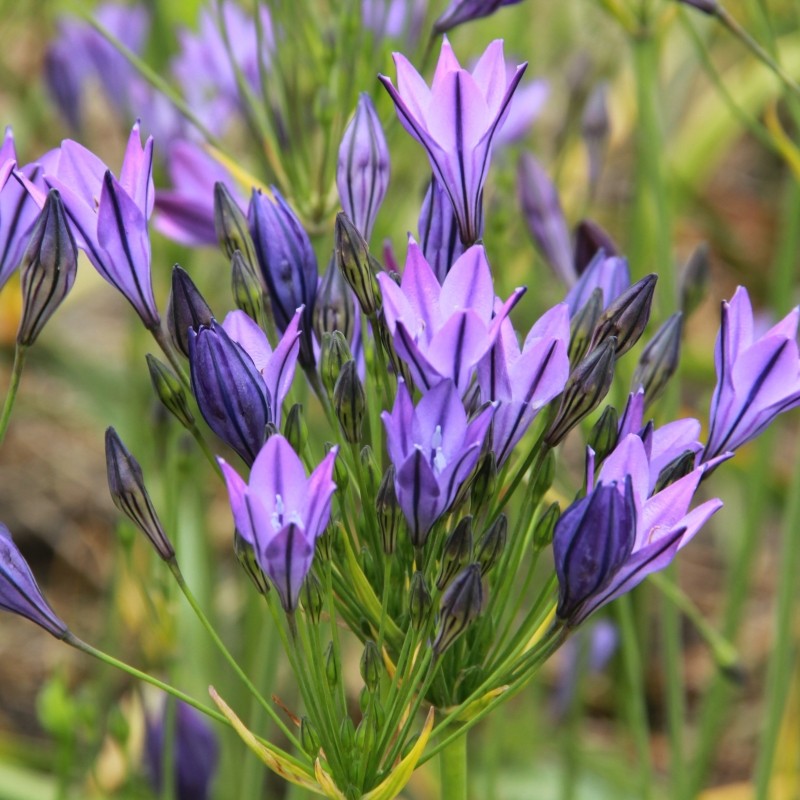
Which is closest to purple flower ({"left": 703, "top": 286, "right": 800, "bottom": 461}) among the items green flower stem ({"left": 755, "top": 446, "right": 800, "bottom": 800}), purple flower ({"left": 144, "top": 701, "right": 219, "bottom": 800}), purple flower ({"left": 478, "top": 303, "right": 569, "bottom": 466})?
purple flower ({"left": 478, "top": 303, "right": 569, "bottom": 466})

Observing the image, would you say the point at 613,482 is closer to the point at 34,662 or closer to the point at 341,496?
the point at 341,496

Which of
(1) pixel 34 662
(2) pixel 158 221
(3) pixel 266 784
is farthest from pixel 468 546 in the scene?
(1) pixel 34 662

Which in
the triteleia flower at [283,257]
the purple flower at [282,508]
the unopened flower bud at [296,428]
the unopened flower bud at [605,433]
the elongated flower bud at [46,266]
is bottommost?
the purple flower at [282,508]

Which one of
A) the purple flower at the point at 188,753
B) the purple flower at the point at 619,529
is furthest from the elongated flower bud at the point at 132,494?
the purple flower at the point at 188,753

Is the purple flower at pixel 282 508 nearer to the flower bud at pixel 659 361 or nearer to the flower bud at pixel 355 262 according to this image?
the flower bud at pixel 355 262

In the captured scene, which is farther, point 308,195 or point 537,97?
point 537,97

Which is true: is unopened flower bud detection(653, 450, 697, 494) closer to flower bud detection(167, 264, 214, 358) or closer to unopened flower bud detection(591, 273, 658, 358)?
unopened flower bud detection(591, 273, 658, 358)
